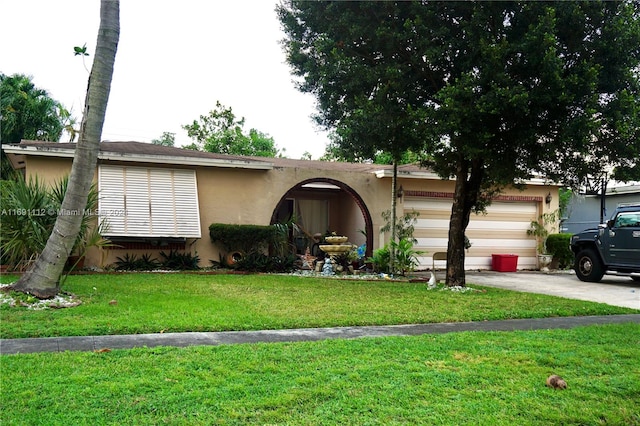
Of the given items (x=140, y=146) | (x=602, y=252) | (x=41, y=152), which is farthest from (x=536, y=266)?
(x=41, y=152)

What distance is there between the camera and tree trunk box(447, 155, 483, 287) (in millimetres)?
11133

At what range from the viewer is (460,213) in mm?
11203

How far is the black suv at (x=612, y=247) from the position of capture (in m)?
12.8

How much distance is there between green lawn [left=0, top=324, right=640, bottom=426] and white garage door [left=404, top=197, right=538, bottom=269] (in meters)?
11.1

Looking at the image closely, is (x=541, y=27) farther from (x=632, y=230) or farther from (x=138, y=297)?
(x=138, y=297)

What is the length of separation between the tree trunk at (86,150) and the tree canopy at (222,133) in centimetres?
2523

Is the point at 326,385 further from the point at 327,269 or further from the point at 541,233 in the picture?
the point at 541,233

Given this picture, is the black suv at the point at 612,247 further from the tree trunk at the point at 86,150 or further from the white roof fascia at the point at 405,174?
the tree trunk at the point at 86,150

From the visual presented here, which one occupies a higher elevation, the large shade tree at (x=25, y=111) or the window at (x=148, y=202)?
the large shade tree at (x=25, y=111)

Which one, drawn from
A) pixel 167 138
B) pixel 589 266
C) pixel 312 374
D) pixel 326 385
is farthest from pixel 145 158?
pixel 167 138

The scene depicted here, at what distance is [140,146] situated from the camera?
14.5 meters

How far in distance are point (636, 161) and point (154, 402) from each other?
1004 centimetres

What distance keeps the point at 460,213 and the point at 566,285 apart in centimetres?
403

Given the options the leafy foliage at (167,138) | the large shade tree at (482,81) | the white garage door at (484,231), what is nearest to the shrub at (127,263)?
the large shade tree at (482,81)
